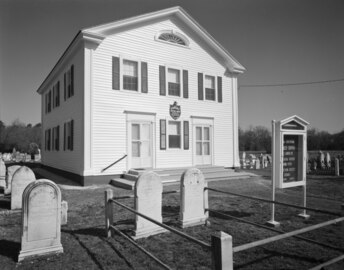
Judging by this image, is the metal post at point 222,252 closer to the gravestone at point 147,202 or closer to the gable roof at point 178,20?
the gravestone at point 147,202

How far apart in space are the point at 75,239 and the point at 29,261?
102 cm

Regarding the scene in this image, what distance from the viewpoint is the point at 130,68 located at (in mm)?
14016

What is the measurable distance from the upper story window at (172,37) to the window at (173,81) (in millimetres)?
1783

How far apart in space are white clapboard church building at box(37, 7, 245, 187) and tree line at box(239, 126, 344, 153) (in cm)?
2158

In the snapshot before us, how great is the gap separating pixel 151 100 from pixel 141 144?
98.3 inches

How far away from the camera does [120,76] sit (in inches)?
531

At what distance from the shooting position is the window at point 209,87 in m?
16.6

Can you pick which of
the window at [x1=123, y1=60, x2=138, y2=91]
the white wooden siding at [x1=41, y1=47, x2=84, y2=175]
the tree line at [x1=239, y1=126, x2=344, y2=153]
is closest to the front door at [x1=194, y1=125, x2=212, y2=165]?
the window at [x1=123, y1=60, x2=138, y2=91]

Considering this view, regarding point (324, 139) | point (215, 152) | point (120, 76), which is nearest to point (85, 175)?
point (120, 76)

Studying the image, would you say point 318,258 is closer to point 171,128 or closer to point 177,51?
point 171,128

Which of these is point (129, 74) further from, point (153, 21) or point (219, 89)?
point (219, 89)

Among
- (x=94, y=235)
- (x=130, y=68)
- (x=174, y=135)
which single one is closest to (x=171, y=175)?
(x=174, y=135)

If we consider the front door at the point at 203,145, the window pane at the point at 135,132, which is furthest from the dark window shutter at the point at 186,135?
the window pane at the point at 135,132

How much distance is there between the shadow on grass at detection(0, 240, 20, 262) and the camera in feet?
14.5
